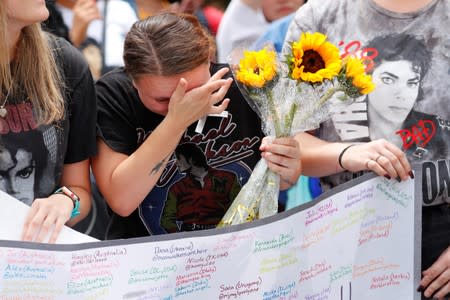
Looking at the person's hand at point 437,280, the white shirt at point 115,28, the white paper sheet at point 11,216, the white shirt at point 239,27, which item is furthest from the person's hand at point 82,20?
the person's hand at point 437,280

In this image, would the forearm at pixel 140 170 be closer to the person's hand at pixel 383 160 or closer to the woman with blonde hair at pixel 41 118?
the woman with blonde hair at pixel 41 118

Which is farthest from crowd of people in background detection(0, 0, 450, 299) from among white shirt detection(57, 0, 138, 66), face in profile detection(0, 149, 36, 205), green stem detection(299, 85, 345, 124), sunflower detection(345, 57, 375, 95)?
white shirt detection(57, 0, 138, 66)

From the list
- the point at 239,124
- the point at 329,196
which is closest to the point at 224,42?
the point at 239,124

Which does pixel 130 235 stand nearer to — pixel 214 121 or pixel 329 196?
pixel 214 121

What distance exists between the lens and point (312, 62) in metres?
2.74

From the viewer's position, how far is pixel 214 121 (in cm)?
308

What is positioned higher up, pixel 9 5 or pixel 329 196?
pixel 9 5

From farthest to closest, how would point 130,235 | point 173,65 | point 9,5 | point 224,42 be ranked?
1. point 224,42
2. point 130,235
3. point 173,65
4. point 9,5

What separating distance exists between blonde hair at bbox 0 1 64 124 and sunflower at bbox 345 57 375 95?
0.88 metres

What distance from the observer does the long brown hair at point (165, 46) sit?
9.61ft

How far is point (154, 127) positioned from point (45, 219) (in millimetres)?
537

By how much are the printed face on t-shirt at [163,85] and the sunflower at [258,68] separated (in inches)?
7.7

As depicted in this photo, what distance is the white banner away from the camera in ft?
8.50

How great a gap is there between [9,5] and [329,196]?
1.11 meters
